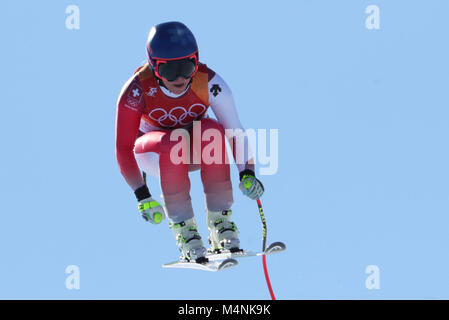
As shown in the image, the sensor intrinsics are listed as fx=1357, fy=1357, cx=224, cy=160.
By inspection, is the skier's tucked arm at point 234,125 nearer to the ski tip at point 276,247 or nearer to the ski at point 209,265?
the ski tip at point 276,247

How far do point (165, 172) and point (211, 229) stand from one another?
3.04 ft

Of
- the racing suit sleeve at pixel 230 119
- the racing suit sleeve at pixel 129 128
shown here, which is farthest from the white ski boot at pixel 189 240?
the racing suit sleeve at pixel 230 119

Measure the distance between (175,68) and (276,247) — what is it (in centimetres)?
206

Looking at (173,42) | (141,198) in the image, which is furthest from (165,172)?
(173,42)

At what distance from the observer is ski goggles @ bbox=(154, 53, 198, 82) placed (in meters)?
13.6

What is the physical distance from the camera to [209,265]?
13.5m

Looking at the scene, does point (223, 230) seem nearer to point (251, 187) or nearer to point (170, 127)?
point (251, 187)

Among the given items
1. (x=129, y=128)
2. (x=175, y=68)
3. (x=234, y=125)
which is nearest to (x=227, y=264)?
(x=234, y=125)

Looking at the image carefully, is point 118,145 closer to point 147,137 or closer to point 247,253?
point 147,137

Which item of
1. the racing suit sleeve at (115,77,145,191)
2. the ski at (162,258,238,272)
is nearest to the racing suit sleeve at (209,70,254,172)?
the racing suit sleeve at (115,77,145,191)

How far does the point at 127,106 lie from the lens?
45.3 ft

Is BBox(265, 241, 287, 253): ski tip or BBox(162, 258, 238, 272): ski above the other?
BBox(265, 241, 287, 253): ski tip

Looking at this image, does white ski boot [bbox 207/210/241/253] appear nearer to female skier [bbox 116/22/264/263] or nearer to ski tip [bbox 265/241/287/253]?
female skier [bbox 116/22/264/263]

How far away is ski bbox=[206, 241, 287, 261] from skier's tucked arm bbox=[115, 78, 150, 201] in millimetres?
946
